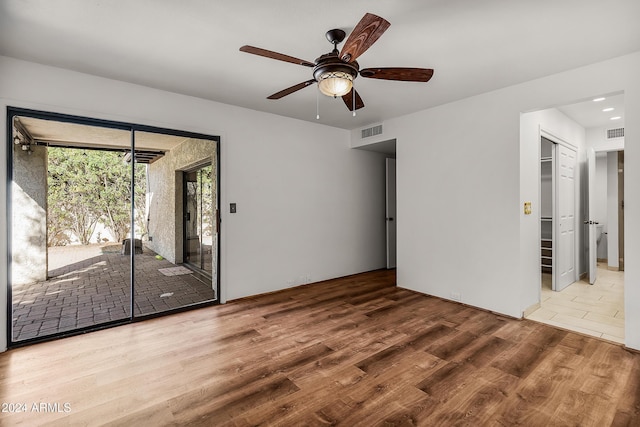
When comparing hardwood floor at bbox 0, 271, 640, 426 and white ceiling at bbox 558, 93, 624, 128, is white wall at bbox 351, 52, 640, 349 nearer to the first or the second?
white ceiling at bbox 558, 93, 624, 128

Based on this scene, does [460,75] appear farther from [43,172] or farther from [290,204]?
[43,172]

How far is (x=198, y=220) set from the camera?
643 cm

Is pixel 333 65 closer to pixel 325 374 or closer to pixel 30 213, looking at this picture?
pixel 325 374

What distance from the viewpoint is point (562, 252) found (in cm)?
450

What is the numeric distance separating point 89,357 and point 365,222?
444cm

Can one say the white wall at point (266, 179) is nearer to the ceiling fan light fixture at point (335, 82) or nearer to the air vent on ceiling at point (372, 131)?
the air vent on ceiling at point (372, 131)

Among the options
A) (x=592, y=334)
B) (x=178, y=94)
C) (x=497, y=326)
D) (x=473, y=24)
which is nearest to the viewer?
(x=473, y=24)

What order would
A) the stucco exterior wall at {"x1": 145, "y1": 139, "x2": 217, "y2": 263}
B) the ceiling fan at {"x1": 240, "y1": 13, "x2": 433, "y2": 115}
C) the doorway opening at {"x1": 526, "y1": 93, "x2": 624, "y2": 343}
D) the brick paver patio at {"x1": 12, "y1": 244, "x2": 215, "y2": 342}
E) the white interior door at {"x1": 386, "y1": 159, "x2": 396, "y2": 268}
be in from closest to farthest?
the ceiling fan at {"x1": 240, "y1": 13, "x2": 433, "y2": 115} → the brick paver patio at {"x1": 12, "y1": 244, "x2": 215, "y2": 342} → the doorway opening at {"x1": 526, "y1": 93, "x2": 624, "y2": 343} → the stucco exterior wall at {"x1": 145, "y1": 139, "x2": 217, "y2": 263} → the white interior door at {"x1": 386, "y1": 159, "x2": 396, "y2": 268}

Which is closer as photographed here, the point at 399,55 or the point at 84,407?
the point at 84,407

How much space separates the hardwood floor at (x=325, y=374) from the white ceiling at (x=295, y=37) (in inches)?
105

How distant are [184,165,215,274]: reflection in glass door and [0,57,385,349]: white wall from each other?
187cm

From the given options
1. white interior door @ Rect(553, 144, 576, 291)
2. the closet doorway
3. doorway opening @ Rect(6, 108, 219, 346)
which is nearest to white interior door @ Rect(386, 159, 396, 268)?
the closet doorway

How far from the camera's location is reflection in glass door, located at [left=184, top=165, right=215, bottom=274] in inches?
234

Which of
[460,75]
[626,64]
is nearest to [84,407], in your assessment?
[460,75]
